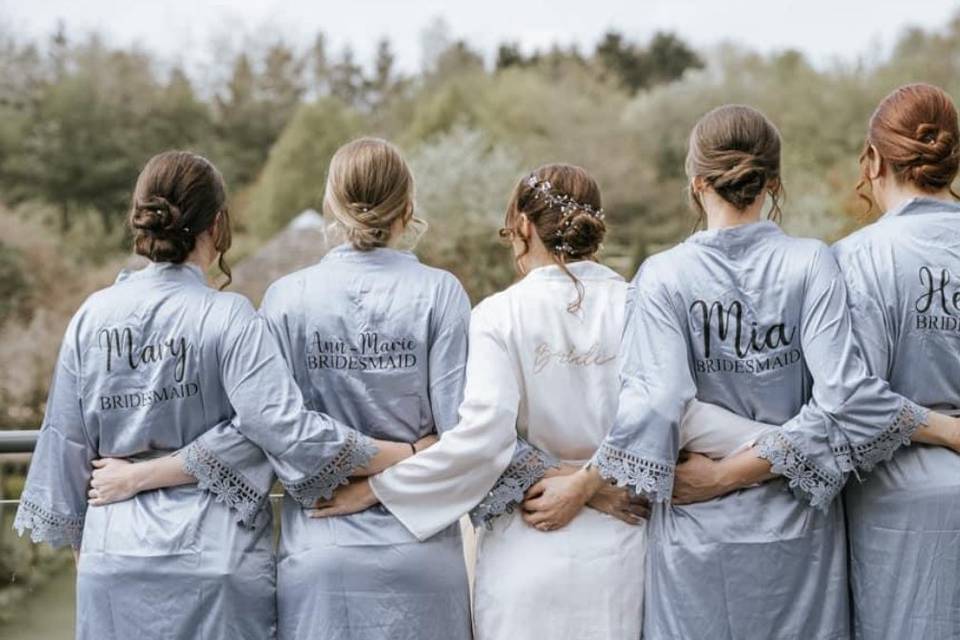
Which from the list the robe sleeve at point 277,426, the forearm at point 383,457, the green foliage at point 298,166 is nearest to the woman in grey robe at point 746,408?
the forearm at point 383,457

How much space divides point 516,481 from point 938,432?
0.95 metres

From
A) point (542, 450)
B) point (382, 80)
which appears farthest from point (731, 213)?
point (382, 80)

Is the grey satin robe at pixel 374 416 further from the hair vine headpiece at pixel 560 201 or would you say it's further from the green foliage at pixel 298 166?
the green foliage at pixel 298 166

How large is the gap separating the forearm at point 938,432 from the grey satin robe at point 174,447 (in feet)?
4.04

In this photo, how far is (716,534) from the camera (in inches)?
107

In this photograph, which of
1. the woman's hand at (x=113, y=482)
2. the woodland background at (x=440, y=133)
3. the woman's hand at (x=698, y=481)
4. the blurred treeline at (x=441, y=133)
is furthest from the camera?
the blurred treeline at (x=441, y=133)

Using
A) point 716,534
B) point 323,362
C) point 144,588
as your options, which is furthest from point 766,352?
point 144,588

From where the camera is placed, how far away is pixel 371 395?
288 cm

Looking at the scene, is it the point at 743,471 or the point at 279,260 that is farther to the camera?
the point at 279,260

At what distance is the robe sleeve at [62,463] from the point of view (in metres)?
2.91

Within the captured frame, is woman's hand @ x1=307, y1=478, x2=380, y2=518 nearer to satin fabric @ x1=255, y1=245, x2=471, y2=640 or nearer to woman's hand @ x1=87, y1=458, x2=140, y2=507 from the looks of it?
satin fabric @ x1=255, y1=245, x2=471, y2=640

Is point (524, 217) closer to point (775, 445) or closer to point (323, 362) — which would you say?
point (323, 362)

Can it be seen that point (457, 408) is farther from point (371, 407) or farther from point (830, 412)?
point (830, 412)

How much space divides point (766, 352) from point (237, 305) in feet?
3.99
